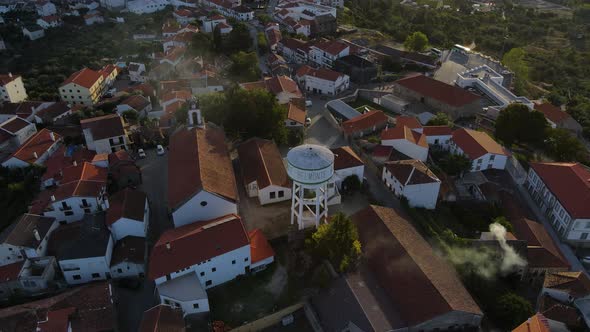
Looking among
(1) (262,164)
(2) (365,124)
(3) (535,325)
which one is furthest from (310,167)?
(2) (365,124)

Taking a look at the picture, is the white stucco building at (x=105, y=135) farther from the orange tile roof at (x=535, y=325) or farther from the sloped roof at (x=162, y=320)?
the orange tile roof at (x=535, y=325)

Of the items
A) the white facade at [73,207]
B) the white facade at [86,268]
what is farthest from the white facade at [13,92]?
the white facade at [86,268]

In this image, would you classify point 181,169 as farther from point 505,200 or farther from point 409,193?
point 505,200

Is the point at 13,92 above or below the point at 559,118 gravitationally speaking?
below

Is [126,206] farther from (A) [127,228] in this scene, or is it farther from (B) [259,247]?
(B) [259,247]

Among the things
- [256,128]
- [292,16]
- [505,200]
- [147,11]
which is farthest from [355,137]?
[147,11]

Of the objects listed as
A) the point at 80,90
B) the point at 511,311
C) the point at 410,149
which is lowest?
the point at 80,90

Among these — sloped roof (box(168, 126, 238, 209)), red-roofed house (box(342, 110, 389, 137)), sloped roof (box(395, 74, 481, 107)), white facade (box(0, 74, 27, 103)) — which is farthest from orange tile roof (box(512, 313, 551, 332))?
white facade (box(0, 74, 27, 103))

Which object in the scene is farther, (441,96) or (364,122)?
(441,96)
